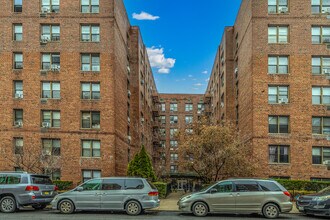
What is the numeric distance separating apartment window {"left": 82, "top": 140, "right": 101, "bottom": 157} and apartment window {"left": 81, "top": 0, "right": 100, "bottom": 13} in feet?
38.8

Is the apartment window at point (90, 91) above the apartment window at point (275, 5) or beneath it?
beneath

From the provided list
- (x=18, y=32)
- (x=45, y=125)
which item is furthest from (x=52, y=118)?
(x=18, y=32)

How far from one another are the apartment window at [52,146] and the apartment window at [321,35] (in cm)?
2402

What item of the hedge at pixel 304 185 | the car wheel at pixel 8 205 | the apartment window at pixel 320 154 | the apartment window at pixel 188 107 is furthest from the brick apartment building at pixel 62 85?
the apartment window at pixel 188 107

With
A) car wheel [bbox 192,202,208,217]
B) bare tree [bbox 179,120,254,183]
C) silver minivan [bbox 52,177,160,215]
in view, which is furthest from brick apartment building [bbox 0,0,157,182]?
car wheel [bbox 192,202,208,217]

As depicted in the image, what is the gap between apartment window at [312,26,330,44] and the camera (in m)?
33.2

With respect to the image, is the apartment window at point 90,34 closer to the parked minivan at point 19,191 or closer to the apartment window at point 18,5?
the apartment window at point 18,5

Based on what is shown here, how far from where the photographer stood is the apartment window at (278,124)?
32.6 m

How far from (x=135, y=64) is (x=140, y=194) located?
2952 centimetres

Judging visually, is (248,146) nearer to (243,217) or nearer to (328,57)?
(328,57)

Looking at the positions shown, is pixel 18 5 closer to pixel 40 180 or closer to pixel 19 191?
pixel 40 180

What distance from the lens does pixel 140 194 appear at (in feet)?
58.1

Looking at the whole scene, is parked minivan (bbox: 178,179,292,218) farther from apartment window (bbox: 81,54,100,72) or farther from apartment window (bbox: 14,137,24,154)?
apartment window (bbox: 14,137,24,154)

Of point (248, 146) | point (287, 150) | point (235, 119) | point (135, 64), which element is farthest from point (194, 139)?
point (135, 64)
